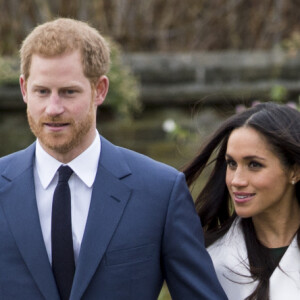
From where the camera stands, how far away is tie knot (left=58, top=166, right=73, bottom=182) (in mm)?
3643

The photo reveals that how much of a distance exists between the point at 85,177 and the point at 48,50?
486 millimetres

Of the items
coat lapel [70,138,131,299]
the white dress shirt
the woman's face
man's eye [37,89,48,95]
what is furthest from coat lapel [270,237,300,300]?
man's eye [37,89,48,95]

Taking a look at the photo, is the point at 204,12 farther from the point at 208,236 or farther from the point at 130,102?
the point at 208,236

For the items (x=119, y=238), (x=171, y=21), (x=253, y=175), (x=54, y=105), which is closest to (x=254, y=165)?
(x=253, y=175)

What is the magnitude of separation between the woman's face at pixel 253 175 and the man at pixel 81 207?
242 mm

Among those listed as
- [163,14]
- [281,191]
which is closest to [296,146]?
[281,191]

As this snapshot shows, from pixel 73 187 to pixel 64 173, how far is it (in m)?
0.07

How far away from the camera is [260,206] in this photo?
3.96 m

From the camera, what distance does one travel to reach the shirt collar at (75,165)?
367 centimetres

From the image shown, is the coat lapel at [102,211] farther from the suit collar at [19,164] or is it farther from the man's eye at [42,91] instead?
the man's eye at [42,91]

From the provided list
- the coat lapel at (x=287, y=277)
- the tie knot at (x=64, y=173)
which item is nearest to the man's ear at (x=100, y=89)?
the tie knot at (x=64, y=173)

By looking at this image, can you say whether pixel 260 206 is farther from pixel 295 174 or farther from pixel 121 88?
pixel 121 88

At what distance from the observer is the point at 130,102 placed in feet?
23.3

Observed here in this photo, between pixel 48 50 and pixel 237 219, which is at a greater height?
pixel 48 50
